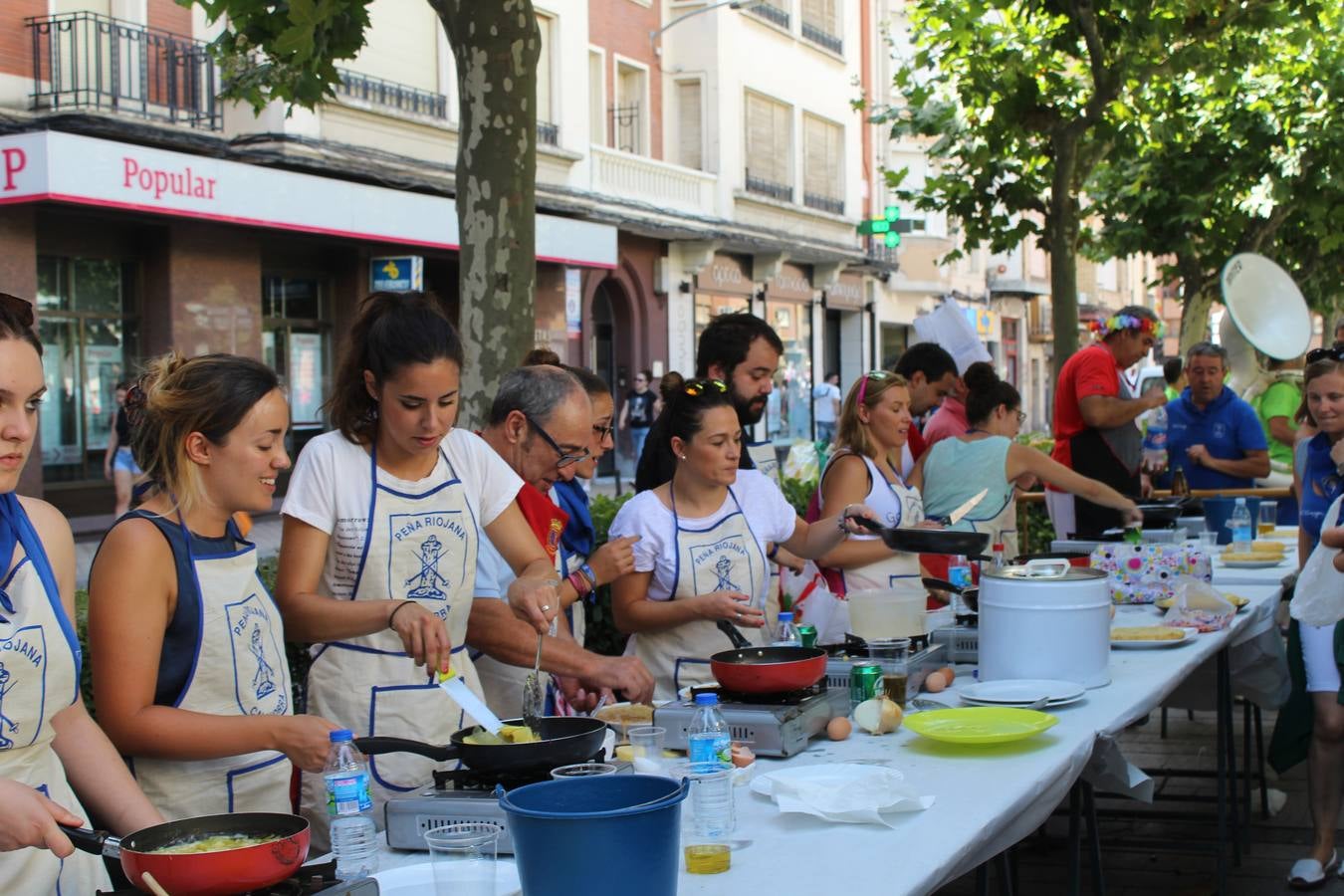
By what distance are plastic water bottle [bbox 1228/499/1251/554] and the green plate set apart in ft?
12.7

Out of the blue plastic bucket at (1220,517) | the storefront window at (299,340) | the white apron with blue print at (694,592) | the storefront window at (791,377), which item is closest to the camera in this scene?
the white apron with blue print at (694,592)

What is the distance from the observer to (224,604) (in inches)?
112

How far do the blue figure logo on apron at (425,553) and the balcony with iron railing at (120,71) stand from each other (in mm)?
11769

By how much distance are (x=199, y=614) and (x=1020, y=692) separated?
1978 millimetres

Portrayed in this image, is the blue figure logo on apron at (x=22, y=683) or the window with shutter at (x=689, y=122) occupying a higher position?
the window with shutter at (x=689, y=122)

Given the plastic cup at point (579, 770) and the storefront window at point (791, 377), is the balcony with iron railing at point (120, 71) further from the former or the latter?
the storefront window at point (791, 377)

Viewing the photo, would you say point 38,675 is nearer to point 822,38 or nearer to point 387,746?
point 387,746

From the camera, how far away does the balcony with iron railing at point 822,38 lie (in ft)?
94.2

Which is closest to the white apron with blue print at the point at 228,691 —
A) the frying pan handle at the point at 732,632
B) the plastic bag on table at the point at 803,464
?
the frying pan handle at the point at 732,632

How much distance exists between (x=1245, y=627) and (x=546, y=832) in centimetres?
395

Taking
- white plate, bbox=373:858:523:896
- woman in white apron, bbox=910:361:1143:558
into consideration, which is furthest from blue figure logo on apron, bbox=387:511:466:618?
woman in white apron, bbox=910:361:1143:558

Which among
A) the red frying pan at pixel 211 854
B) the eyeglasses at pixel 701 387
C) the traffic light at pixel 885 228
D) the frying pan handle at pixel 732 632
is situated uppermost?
the traffic light at pixel 885 228

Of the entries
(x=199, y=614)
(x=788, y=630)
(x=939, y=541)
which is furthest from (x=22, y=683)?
(x=939, y=541)

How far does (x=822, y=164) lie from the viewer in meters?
30.0
